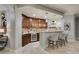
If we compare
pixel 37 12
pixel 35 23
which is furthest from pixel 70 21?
pixel 35 23

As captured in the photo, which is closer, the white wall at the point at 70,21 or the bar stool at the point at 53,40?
the bar stool at the point at 53,40

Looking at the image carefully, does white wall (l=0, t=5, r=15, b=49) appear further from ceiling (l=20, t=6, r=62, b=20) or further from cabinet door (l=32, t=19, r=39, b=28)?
cabinet door (l=32, t=19, r=39, b=28)

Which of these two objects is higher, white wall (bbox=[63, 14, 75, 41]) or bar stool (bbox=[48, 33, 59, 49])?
white wall (bbox=[63, 14, 75, 41])

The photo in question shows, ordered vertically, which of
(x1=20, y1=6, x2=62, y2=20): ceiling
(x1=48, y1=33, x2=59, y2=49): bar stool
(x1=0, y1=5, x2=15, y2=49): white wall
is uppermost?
(x1=20, y1=6, x2=62, y2=20): ceiling

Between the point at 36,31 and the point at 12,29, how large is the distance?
Answer: 9.05ft

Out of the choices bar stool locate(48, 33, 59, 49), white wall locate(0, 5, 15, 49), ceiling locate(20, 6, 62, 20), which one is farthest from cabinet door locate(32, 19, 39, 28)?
white wall locate(0, 5, 15, 49)

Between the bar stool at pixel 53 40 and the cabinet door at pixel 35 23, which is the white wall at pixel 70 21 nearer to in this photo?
the bar stool at pixel 53 40

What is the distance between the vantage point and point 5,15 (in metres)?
4.38

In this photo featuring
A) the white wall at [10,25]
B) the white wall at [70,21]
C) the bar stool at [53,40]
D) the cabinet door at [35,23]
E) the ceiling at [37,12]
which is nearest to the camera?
the white wall at [10,25]

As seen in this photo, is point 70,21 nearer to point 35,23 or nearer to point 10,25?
point 35,23

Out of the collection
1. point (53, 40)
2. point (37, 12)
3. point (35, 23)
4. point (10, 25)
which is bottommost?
point (53, 40)

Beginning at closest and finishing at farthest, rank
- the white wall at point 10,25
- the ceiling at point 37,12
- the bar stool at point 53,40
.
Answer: the white wall at point 10,25
the ceiling at point 37,12
the bar stool at point 53,40

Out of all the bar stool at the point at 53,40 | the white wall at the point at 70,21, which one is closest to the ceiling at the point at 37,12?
the white wall at the point at 70,21
